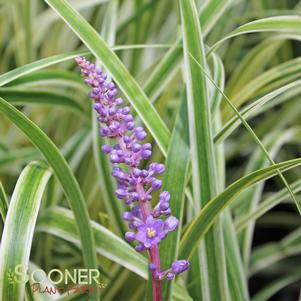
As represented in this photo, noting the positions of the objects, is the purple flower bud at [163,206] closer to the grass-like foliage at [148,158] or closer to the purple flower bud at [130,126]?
the grass-like foliage at [148,158]

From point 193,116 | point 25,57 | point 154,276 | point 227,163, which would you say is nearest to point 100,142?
point 193,116

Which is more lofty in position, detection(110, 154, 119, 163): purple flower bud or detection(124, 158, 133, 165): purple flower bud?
detection(110, 154, 119, 163): purple flower bud

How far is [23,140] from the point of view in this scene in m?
1.53

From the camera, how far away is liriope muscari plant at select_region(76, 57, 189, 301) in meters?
0.72

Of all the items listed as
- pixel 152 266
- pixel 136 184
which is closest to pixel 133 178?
pixel 136 184

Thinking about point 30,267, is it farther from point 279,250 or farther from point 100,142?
point 279,250

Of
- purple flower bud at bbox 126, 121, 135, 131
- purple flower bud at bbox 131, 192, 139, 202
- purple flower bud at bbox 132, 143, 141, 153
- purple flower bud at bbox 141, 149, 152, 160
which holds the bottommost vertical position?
purple flower bud at bbox 131, 192, 139, 202

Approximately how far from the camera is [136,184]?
0.73m

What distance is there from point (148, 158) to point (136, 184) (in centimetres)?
9

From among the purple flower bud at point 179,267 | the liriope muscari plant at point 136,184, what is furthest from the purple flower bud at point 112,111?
the purple flower bud at point 179,267

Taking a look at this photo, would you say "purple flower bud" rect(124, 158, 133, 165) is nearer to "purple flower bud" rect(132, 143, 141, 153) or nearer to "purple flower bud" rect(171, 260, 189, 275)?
"purple flower bud" rect(132, 143, 141, 153)

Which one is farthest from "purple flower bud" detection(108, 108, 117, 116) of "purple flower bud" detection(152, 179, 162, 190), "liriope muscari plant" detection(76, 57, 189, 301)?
"purple flower bud" detection(152, 179, 162, 190)

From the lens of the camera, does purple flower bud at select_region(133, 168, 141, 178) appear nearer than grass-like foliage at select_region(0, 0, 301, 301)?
Yes

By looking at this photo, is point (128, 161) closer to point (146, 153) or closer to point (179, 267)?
point (146, 153)
